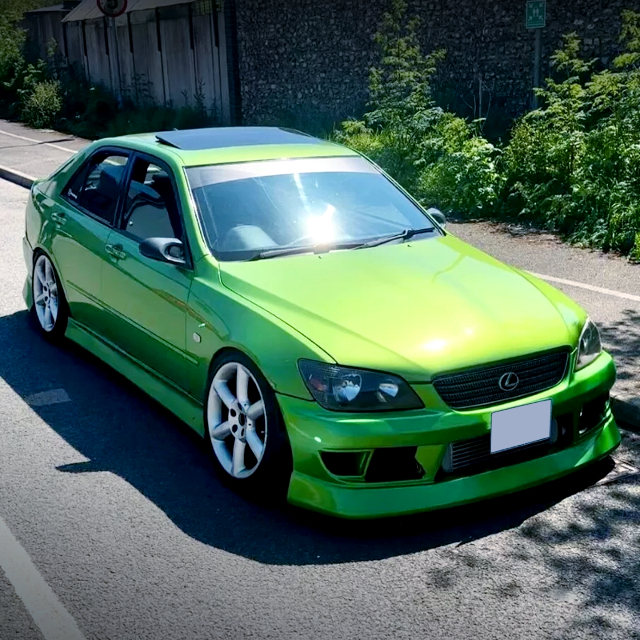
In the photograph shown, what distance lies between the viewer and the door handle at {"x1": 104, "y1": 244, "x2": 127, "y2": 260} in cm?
592

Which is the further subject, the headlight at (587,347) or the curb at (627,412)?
the curb at (627,412)

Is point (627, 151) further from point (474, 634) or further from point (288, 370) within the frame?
point (474, 634)

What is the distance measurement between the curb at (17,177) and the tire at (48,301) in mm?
8888

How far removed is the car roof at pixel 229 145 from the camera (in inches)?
233

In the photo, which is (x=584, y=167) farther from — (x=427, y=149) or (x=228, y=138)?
(x=228, y=138)

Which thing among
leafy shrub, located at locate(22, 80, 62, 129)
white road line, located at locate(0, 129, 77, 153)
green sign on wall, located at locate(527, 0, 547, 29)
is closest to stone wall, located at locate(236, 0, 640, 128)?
green sign on wall, located at locate(527, 0, 547, 29)

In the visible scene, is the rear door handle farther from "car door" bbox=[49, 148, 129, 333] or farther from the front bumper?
the front bumper

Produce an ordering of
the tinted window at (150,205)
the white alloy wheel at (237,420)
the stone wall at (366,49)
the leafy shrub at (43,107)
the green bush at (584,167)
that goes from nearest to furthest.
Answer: the white alloy wheel at (237,420) → the tinted window at (150,205) → the green bush at (584,167) → the stone wall at (366,49) → the leafy shrub at (43,107)

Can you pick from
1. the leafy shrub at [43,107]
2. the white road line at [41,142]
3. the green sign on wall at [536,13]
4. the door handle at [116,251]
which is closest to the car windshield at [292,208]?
the door handle at [116,251]

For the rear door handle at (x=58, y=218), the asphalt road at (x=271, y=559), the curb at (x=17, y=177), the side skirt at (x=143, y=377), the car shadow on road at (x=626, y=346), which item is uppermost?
the rear door handle at (x=58, y=218)

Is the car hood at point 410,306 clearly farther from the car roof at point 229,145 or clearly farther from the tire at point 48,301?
the tire at point 48,301

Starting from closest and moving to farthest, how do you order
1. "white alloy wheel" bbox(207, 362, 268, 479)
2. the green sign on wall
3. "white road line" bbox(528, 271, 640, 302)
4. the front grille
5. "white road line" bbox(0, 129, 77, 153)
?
the front grille < "white alloy wheel" bbox(207, 362, 268, 479) < "white road line" bbox(528, 271, 640, 302) < the green sign on wall < "white road line" bbox(0, 129, 77, 153)

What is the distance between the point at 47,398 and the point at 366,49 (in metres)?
15.1

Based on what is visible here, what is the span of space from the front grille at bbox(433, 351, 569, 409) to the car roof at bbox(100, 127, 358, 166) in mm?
2217
